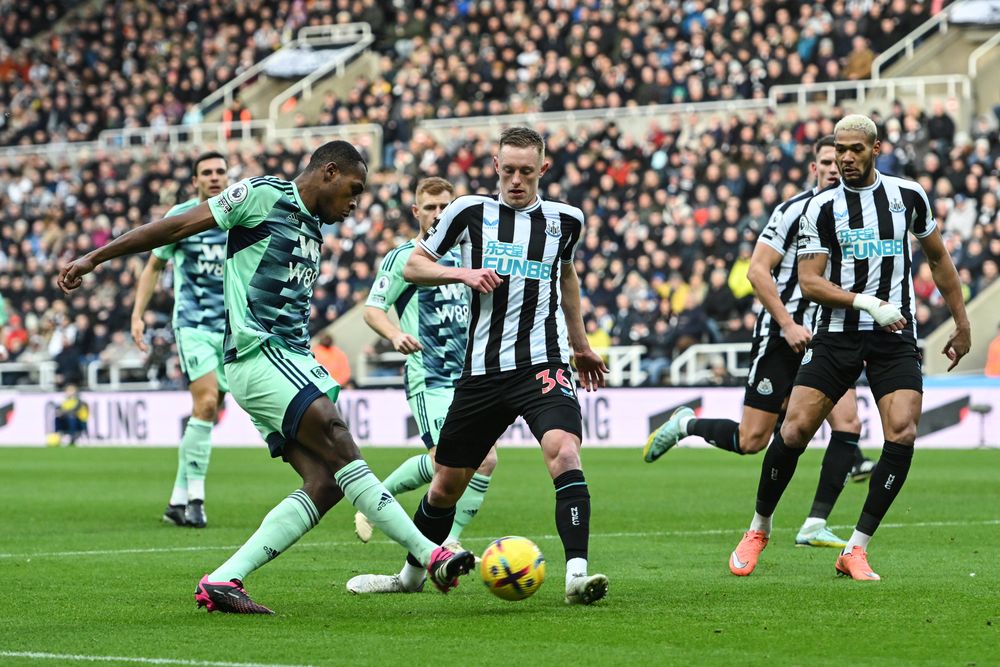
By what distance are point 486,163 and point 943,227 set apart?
968 centimetres

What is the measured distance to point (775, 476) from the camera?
30.8ft

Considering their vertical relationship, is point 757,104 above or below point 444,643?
above

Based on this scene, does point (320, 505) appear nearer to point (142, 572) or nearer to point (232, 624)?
point (232, 624)

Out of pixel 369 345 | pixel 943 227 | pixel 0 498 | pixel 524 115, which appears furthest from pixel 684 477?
pixel 524 115

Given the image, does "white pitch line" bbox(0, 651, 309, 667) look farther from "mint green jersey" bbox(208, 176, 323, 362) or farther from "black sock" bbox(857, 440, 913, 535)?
"black sock" bbox(857, 440, 913, 535)

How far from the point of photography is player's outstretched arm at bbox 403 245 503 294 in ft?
23.9

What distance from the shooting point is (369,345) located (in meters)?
30.2

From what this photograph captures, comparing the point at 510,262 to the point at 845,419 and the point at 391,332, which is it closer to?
the point at 391,332

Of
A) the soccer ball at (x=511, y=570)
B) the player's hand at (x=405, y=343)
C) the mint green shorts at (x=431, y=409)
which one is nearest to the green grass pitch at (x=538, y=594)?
the soccer ball at (x=511, y=570)

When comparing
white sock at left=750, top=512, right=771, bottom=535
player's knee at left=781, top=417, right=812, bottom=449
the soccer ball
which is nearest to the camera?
the soccer ball

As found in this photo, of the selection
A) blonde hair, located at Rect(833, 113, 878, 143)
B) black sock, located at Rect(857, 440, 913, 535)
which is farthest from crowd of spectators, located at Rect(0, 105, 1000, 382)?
blonde hair, located at Rect(833, 113, 878, 143)

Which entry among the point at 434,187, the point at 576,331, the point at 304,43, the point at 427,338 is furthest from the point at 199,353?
the point at 304,43

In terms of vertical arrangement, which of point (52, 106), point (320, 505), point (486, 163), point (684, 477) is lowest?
point (684, 477)

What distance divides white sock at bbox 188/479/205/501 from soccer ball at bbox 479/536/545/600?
574 centimetres
